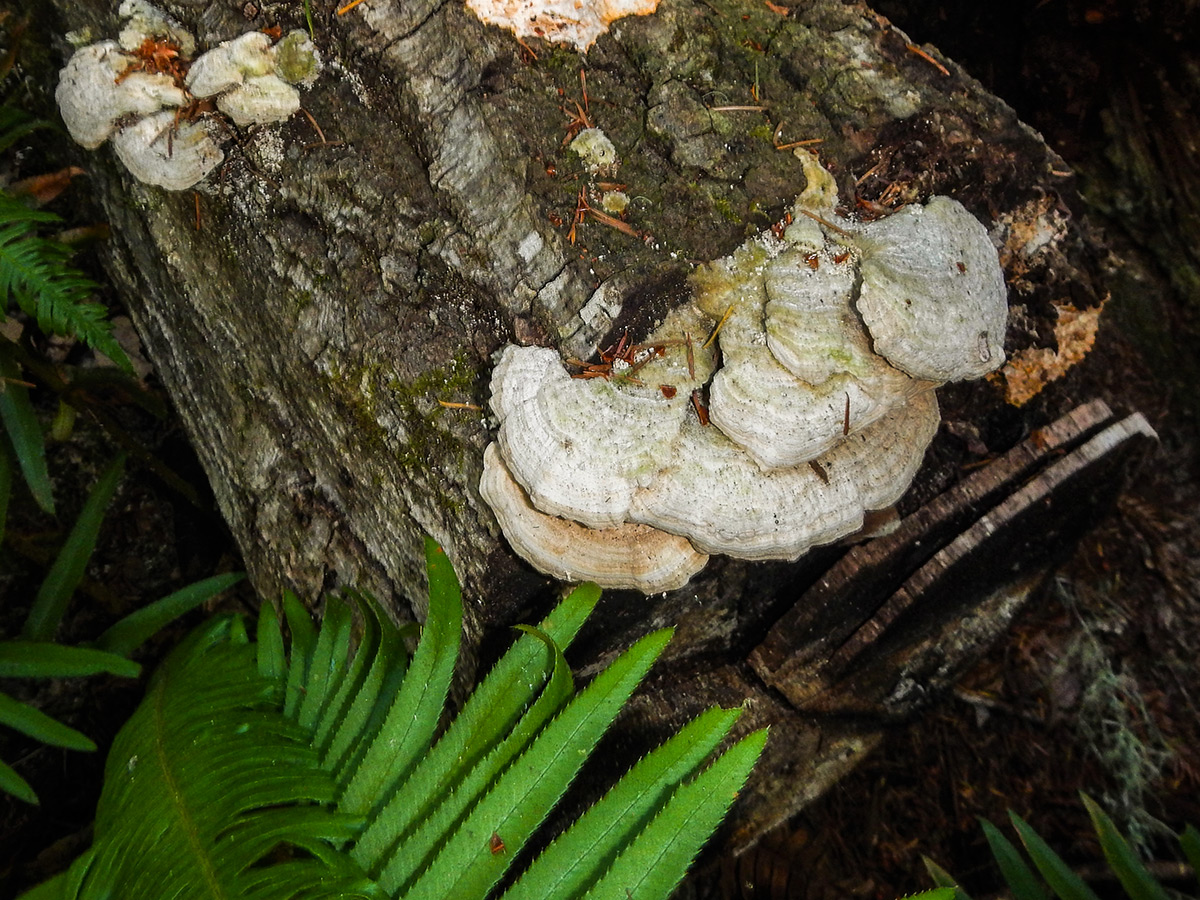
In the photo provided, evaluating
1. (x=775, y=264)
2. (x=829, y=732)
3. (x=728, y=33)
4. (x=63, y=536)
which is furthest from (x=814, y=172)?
(x=63, y=536)

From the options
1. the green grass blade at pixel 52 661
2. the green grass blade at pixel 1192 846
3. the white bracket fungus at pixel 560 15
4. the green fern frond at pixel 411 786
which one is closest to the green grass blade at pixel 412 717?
the green fern frond at pixel 411 786

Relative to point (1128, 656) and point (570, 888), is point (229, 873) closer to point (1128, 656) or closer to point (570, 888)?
point (570, 888)

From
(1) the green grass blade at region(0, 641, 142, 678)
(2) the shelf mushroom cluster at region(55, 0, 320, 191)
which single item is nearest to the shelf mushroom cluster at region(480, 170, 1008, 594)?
(2) the shelf mushroom cluster at region(55, 0, 320, 191)

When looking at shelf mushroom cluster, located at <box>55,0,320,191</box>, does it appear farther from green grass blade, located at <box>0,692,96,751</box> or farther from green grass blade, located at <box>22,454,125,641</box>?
green grass blade, located at <box>0,692,96,751</box>

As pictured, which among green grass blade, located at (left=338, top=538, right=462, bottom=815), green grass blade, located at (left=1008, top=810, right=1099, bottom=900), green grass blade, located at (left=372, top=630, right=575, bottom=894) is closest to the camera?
green grass blade, located at (left=372, top=630, right=575, bottom=894)

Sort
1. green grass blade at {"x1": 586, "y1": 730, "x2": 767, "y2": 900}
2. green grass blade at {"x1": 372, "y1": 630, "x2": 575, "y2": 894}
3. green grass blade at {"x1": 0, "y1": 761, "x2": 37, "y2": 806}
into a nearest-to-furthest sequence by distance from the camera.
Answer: green grass blade at {"x1": 586, "y1": 730, "x2": 767, "y2": 900}
green grass blade at {"x1": 372, "y1": 630, "x2": 575, "y2": 894}
green grass blade at {"x1": 0, "y1": 761, "x2": 37, "y2": 806}
